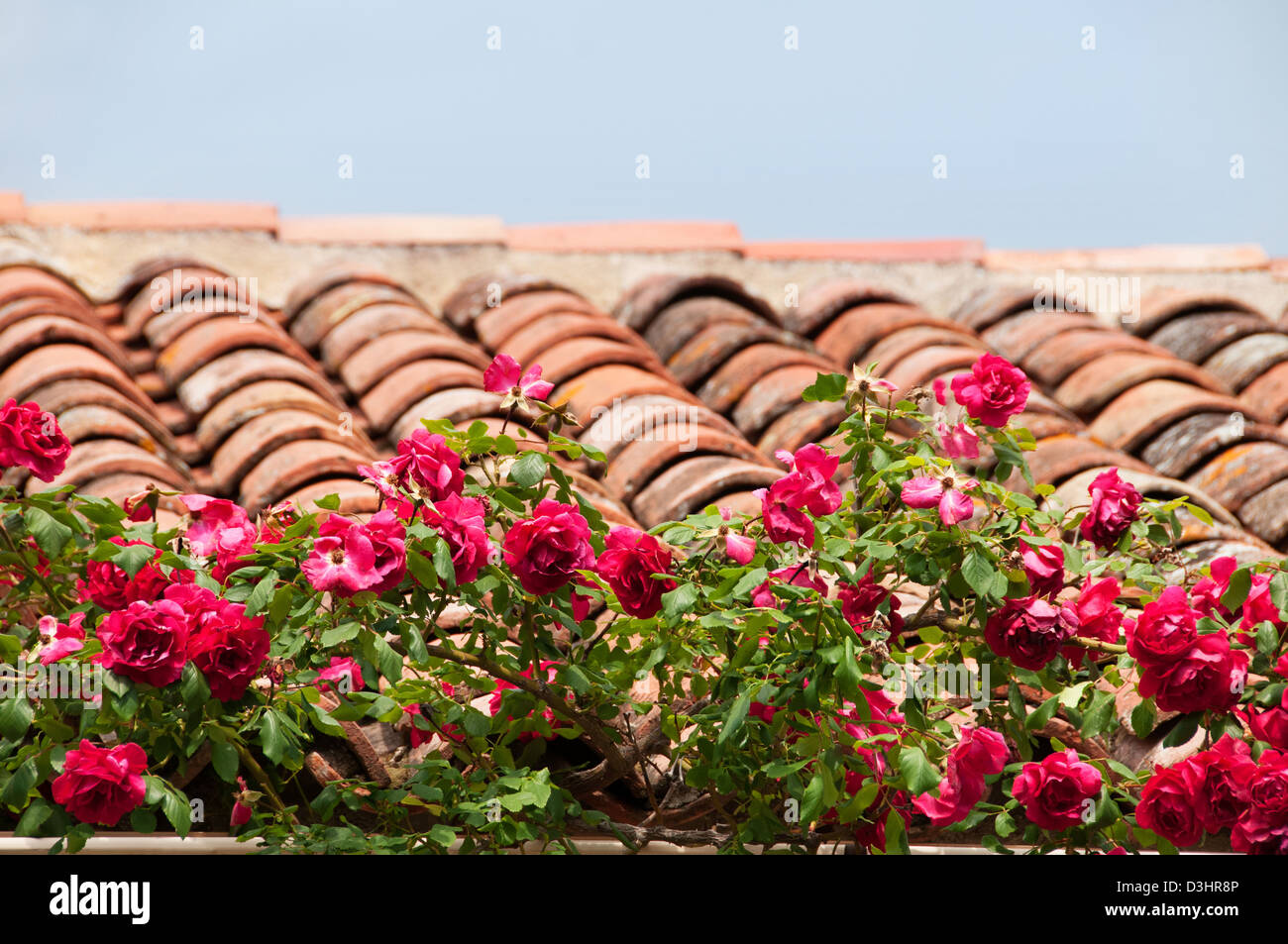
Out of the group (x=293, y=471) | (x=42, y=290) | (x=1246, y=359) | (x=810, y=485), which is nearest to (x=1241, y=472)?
(x=1246, y=359)

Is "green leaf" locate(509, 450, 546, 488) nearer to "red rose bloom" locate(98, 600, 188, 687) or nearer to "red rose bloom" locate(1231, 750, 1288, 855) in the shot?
"red rose bloom" locate(98, 600, 188, 687)

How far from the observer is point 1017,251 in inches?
265

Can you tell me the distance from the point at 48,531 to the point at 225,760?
508mm

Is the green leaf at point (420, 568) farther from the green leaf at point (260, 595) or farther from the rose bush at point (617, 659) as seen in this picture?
the green leaf at point (260, 595)

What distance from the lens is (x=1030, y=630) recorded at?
8.07 feet

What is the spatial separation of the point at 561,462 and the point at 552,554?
1781 mm

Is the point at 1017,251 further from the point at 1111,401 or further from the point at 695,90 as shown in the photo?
the point at 695,90

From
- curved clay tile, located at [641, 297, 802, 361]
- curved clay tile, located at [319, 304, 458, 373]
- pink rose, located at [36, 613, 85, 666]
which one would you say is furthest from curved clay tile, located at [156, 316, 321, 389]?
pink rose, located at [36, 613, 85, 666]

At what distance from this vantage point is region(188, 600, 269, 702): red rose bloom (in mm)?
2266

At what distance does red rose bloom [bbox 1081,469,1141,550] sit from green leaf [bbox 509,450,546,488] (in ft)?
3.49

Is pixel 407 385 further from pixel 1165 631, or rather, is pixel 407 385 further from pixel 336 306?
pixel 1165 631

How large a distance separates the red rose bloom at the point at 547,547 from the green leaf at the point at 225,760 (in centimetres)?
55
